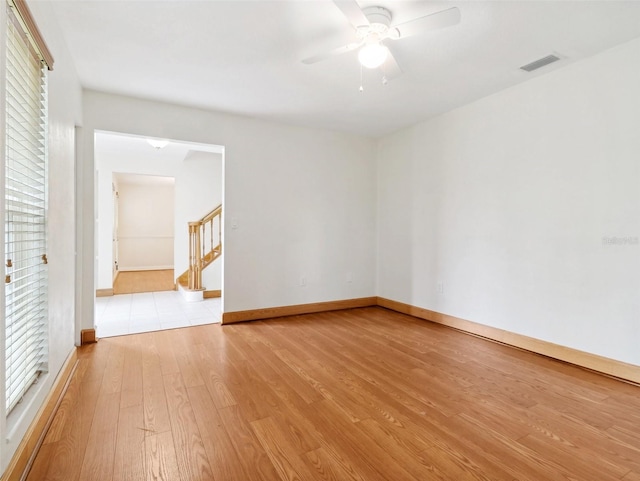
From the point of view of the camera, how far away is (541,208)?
2809mm

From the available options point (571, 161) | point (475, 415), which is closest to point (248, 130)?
point (571, 161)

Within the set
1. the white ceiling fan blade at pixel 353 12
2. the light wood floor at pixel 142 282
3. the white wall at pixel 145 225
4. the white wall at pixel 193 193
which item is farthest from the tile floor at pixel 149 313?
the white wall at pixel 145 225

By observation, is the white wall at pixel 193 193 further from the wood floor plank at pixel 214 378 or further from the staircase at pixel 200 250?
the wood floor plank at pixel 214 378

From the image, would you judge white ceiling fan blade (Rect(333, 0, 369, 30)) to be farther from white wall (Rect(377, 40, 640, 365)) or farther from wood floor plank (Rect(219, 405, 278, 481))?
wood floor plank (Rect(219, 405, 278, 481))

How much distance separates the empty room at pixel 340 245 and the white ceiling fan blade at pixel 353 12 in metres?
0.01

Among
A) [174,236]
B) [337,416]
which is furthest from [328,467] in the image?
[174,236]

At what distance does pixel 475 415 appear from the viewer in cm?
186

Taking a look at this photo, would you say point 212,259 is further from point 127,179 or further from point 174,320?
point 127,179

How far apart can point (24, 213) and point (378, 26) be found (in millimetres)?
2138

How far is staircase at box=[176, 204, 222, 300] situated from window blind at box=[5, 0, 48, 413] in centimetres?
324

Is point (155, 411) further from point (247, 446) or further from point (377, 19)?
point (377, 19)

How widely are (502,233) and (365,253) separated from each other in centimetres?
187

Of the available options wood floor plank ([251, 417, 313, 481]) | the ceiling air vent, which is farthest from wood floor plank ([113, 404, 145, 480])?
the ceiling air vent

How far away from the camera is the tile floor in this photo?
3.57 meters
